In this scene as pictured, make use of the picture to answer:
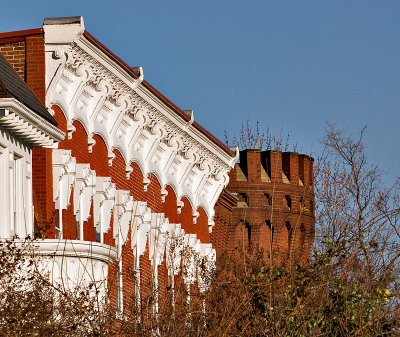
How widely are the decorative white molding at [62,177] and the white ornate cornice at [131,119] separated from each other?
0.92m

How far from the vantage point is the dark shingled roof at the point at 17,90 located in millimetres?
20594

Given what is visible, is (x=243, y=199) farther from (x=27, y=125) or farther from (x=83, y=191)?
(x=27, y=125)

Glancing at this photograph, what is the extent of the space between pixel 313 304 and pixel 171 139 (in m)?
12.3

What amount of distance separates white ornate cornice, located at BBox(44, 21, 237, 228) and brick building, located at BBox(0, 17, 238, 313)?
0.08ft

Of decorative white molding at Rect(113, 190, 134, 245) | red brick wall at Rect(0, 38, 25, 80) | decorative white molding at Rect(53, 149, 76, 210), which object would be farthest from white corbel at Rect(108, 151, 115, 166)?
red brick wall at Rect(0, 38, 25, 80)

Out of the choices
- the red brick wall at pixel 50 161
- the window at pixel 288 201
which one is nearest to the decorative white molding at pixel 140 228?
the red brick wall at pixel 50 161

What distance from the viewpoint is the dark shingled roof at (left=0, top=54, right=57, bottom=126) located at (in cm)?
2059

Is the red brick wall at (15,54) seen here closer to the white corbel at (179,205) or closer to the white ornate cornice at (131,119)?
the white ornate cornice at (131,119)

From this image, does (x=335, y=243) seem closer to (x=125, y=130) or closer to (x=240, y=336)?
(x=240, y=336)

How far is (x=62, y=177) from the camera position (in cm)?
2406

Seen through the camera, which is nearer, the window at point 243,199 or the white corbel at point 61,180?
the white corbel at point 61,180

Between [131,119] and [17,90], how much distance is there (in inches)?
260

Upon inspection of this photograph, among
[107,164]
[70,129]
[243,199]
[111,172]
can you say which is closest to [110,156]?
[107,164]

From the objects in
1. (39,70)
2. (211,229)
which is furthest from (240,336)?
(211,229)
